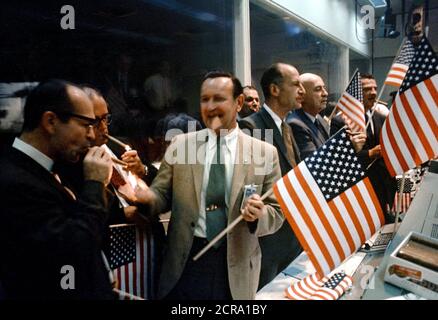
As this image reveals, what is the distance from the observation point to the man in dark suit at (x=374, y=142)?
100 inches

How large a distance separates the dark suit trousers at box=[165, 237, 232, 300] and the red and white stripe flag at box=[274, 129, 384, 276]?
43 centimetres

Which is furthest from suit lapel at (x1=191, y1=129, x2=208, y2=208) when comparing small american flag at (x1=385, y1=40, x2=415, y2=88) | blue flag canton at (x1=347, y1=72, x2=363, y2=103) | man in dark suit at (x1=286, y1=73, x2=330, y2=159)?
small american flag at (x1=385, y1=40, x2=415, y2=88)

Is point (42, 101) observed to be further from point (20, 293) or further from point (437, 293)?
point (437, 293)

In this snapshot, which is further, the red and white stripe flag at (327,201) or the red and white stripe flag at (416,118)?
the red and white stripe flag at (416,118)

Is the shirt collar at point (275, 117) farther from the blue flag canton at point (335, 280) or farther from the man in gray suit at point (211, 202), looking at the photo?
the blue flag canton at point (335, 280)

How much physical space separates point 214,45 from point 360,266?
137 centimetres

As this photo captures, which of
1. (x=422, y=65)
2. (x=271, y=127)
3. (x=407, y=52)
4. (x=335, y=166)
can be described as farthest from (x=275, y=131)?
(x=407, y=52)

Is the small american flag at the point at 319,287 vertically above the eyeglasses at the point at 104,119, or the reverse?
the eyeglasses at the point at 104,119

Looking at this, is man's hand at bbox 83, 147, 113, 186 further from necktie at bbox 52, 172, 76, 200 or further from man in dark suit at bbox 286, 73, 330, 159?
man in dark suit at bbox 286, 73, 330, 159

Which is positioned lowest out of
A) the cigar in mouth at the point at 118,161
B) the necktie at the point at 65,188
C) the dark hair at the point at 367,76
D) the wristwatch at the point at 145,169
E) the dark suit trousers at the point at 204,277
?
the dark suit trousers at the point at 204,277

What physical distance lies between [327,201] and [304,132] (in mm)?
784

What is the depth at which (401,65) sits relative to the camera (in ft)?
7.23

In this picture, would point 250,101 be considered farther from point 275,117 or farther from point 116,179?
point 116,179

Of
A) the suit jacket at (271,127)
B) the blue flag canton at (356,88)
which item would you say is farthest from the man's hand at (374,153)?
the suit jacket at (271,127)
